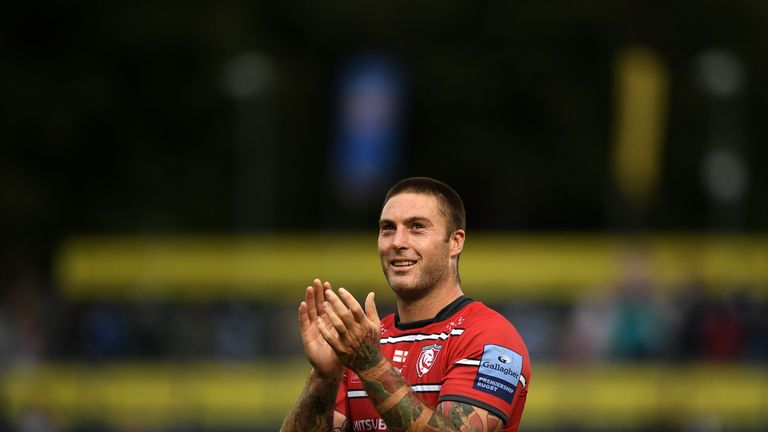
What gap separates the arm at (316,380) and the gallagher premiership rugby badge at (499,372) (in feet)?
2.16

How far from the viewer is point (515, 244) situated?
32.2 meters

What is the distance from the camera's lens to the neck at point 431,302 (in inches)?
309

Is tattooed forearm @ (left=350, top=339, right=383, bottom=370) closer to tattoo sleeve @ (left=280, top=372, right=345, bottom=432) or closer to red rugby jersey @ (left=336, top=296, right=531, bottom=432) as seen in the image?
red rugby jersey @ (left=336, top=296, right=531, bottom=432)

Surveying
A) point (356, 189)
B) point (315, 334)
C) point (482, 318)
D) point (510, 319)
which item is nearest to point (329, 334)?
point (315, 334)

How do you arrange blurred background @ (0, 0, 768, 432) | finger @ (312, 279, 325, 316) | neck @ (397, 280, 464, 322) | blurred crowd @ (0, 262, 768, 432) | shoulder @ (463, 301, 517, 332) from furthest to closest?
blurred background @ (0, 0, 768, 432)
blurred crowd @ (0, 262, 768, 432)
neck @ (397, 280, 464, 322)
shoulder @ (463, 301, 517, 332)
finger @ (312, 279, 325, 316)

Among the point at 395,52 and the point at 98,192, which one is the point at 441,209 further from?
the point at 395,52

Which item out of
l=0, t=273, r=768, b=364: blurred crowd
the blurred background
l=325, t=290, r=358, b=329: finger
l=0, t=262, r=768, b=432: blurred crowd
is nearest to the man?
l=325, t=290, r=358, b=329: finger

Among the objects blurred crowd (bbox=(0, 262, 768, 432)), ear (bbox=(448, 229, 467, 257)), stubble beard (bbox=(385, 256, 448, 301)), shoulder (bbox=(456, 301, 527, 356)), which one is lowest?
blurred crowd (bbox=(0, 262, 768, 432))

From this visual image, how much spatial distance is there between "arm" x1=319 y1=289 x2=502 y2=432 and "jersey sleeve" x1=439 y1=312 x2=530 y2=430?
157 mm

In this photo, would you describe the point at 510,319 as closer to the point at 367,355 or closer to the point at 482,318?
the point at 482,318

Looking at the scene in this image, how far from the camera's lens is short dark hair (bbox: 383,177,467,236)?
7.89m

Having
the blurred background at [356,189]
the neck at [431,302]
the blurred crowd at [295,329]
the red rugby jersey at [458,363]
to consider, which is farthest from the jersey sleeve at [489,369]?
the blurred background at [356,189]

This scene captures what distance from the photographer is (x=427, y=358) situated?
7.70 m

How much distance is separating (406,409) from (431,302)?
34.4 inches
